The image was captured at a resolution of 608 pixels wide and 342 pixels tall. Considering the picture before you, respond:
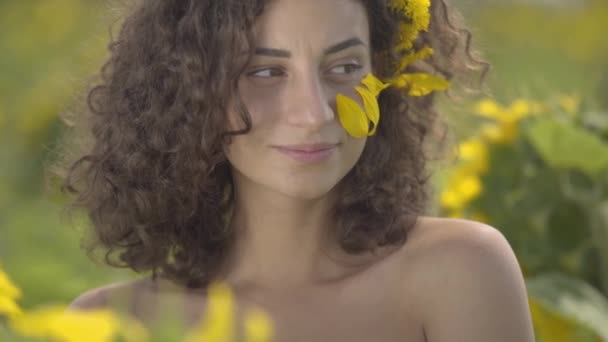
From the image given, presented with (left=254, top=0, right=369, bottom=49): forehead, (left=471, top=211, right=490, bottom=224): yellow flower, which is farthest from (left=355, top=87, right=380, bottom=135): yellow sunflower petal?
(left=471, top=211, right=490, bottom=224): yellow flower

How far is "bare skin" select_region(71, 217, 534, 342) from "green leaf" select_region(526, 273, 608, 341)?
0.90 metres

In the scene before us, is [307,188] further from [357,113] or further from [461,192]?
[461,192]

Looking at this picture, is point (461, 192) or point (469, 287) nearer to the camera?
point (469, 287)

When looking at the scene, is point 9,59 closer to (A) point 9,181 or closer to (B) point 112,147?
(A) point 9,181

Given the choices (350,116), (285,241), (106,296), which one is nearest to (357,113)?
(350,116)

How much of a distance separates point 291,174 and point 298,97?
0.14m

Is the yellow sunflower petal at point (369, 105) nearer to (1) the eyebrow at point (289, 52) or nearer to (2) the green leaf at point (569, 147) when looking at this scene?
(1) the eyebrow at point (289, 52)

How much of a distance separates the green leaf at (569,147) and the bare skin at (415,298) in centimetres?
110

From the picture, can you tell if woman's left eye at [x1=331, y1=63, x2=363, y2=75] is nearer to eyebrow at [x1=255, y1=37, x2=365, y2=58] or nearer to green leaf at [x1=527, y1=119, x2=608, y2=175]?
eyebrow at [x1=255, y1=37, x2=365, y2=58]

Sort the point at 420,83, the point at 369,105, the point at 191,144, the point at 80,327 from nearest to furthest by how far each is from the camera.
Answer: the point at 80,327, the point at 369,105, the point at 191,144, the point at 420,83

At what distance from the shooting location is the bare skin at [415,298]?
2322 millimetres

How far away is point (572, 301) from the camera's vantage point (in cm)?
338

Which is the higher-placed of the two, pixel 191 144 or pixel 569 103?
pixel 191 144

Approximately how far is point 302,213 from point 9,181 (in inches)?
172
